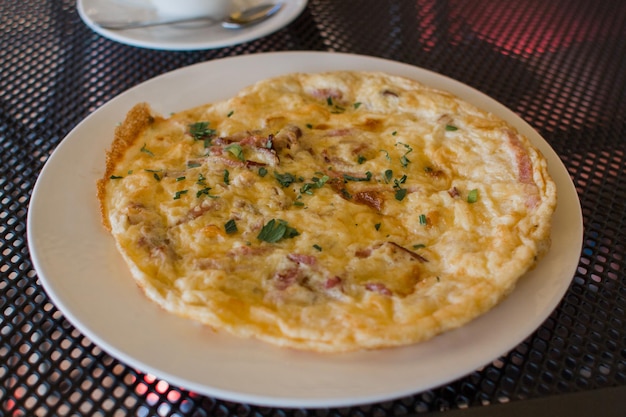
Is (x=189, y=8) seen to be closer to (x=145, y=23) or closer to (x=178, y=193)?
(x=145, y=23)

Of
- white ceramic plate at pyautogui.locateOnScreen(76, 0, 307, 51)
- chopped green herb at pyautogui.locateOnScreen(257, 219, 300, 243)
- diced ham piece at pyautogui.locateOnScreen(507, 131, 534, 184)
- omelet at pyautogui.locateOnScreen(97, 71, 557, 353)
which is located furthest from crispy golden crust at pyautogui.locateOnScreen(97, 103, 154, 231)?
diced ham piece at pyautogui.locateOnScreen(507, 131, 534, 184)

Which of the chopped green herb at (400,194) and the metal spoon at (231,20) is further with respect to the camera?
the metal spoon at (231,20)

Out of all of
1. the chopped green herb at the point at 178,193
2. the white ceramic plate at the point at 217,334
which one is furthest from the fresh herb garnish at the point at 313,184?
the white ceramic plate at the point at 217,334

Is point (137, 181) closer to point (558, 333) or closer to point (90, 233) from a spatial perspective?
point (90, 233)

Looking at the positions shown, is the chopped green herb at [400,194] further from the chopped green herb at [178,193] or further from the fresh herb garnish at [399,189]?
the chopped green herb at [178,193]

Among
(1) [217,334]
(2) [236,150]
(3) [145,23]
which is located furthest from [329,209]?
(3) [145,23]

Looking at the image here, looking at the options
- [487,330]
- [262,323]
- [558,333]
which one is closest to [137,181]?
[262,323]
